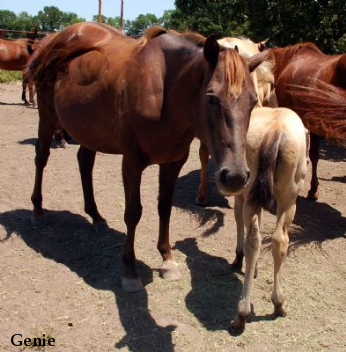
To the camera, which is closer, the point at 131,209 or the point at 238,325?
the point at 238,325

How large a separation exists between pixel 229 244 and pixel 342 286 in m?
1.06

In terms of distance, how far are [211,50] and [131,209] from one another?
139 centimetres

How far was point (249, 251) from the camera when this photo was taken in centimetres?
280

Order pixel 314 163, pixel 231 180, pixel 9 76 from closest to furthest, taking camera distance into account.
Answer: pixel 231 180, pixel 314 163, pixel 9 76

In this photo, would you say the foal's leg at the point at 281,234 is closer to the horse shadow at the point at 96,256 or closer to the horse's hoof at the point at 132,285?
the horse shadow at the point at 96,256

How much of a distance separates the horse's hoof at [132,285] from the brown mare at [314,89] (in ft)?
8.16

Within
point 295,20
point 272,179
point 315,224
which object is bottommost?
point 315,224

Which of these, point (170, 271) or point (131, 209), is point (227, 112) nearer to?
point (131, 209)

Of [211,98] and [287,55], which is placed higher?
[287,55]

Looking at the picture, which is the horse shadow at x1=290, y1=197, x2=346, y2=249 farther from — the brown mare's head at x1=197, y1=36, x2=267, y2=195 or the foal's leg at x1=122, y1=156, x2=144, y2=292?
the brown mare's head at x1=197, y1=36, x2=267, y2=195

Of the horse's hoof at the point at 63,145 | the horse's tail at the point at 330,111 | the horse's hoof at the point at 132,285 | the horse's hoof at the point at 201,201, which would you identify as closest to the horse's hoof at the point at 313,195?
the horse's tail at the point at 330,111

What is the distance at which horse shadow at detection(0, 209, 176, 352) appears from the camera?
2.71 metres

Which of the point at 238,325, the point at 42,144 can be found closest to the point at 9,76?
the point at 42,144

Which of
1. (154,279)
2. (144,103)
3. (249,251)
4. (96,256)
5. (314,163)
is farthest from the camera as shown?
(314,163)
